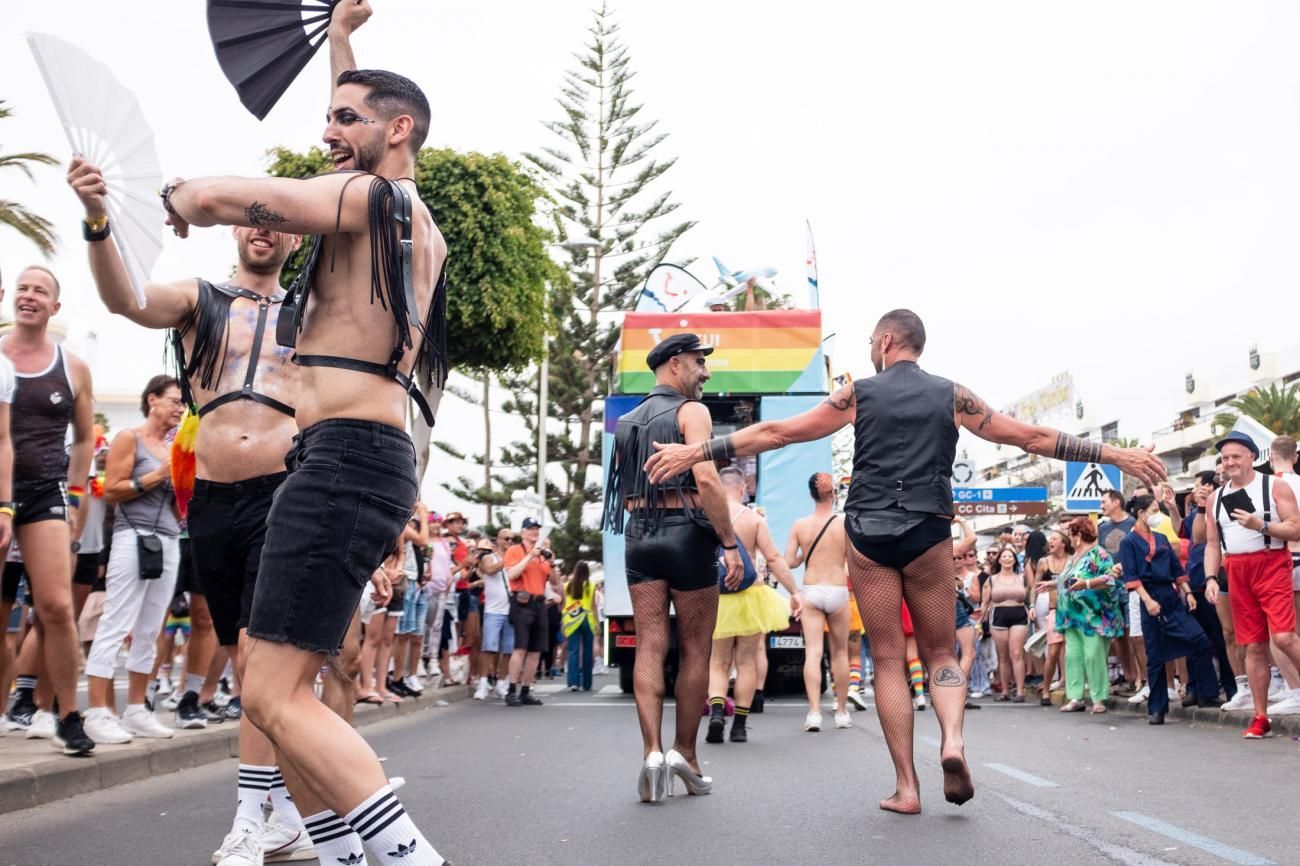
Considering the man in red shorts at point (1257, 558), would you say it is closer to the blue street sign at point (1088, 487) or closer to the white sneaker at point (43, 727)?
the white sneaker at point (43, 727)

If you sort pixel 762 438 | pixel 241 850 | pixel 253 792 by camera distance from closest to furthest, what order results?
1. pixel 241 850
2. pixel 253 792
3. pixel 762 438

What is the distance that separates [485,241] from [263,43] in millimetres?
25037

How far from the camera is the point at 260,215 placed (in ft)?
11.3

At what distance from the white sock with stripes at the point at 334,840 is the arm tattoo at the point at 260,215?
1.49 m

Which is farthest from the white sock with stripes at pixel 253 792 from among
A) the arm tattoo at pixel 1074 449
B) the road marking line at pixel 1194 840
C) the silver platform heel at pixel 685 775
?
the arm tattoo at pixel 1074 449

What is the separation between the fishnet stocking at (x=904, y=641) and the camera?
6.41m

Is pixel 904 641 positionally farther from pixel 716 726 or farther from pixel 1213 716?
pixel 1213 716

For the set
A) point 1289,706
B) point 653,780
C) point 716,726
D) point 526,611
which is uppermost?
point 526,611

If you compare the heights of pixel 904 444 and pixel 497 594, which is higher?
pixel 904 444

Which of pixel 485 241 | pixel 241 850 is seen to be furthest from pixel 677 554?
pixel 485 241

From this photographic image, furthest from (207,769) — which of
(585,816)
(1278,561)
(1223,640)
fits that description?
(1223,640)

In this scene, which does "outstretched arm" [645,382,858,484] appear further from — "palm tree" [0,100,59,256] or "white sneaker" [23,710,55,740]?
"palm tree" [0,100,59,256]

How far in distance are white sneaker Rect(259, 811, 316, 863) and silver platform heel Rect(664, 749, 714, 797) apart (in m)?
2.16

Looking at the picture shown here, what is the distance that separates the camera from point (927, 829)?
5.87m
